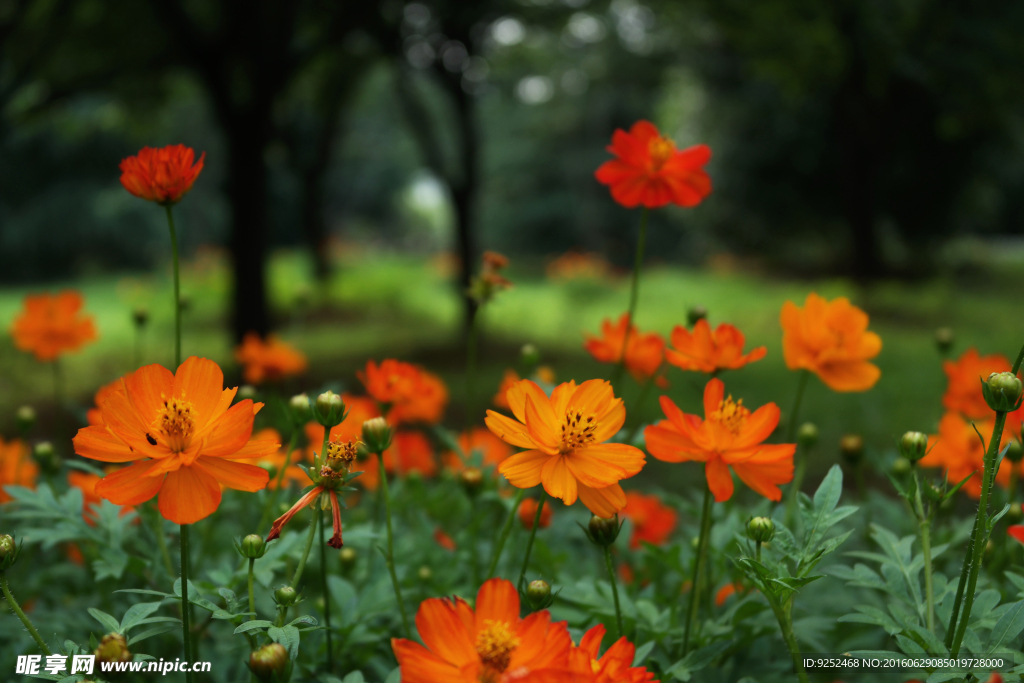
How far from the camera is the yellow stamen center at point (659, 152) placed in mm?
987

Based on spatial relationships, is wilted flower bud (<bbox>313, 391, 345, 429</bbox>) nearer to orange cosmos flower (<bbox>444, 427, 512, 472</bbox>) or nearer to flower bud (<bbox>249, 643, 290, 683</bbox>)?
flower bud (<bbox>249, 643, 290, 683</bbox>)

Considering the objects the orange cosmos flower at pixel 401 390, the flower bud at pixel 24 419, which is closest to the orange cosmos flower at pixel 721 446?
the orange cosmos flower at pixel 401 390

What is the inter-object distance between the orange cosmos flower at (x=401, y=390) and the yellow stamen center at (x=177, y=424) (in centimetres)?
37

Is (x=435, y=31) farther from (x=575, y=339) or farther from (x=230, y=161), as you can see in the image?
(x=575, y=339)

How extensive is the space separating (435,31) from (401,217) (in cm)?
2011

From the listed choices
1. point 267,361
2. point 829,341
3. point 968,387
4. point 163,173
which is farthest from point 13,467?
point 968,387

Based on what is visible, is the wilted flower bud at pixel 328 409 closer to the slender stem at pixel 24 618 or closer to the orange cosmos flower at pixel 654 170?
the slender stem at pixel 24 618

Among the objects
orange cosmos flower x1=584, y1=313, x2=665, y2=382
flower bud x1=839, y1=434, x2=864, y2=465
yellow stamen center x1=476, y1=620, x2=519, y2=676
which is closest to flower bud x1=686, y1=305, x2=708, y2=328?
orange cosmos flower x1=584, y1=313, x2=665, y2=382

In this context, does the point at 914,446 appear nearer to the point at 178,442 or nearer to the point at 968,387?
the point at 968,387

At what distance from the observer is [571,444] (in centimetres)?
69

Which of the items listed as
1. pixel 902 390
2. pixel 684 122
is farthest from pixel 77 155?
pixel 902 390

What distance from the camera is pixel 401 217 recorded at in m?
25.7

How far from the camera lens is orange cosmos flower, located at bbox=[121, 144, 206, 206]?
0.75 m

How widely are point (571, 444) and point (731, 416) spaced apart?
0.19m
